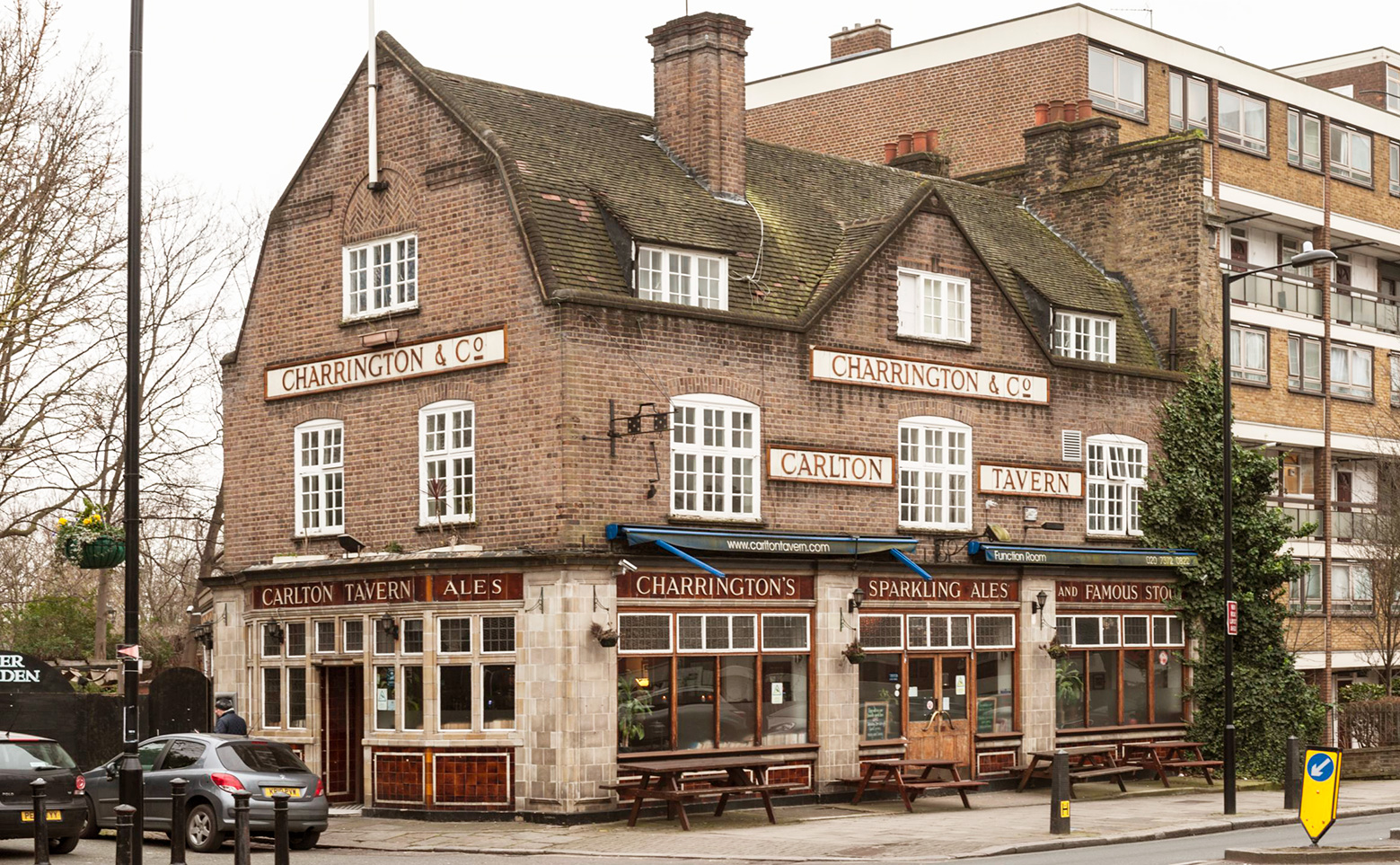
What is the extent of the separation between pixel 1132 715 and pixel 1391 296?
2182cm

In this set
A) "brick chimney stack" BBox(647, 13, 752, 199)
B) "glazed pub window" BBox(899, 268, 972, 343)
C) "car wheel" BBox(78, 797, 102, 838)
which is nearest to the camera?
"car wheel" BBox(78, 797, 102, 838)

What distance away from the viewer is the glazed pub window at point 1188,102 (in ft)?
148

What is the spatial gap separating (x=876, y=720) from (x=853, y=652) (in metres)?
1.58

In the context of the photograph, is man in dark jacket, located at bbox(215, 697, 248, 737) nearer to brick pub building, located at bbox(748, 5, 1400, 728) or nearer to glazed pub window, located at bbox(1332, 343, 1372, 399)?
brick pub building, located at bbox(748, 5, 1400, 728)

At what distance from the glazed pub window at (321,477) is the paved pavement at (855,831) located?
509 centimetres

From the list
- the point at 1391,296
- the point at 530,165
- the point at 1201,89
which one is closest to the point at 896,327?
the point at 530,165

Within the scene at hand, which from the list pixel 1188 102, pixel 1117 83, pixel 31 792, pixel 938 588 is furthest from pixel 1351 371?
pixel 31 792

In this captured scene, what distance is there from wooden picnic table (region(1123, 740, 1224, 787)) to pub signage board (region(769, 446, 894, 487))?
7.29m

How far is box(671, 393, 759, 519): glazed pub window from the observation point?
27.0 metres

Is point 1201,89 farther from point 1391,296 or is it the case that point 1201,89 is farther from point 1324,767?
point 1324,767

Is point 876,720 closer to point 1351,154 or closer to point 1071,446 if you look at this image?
point 1071,446

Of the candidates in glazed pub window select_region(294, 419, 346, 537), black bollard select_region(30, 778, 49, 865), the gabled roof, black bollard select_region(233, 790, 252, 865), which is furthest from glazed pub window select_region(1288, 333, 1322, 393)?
black bollard select_region(30, 778, 49, 865)

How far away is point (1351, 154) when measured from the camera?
48594 millimetres

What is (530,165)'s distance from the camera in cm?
2741
